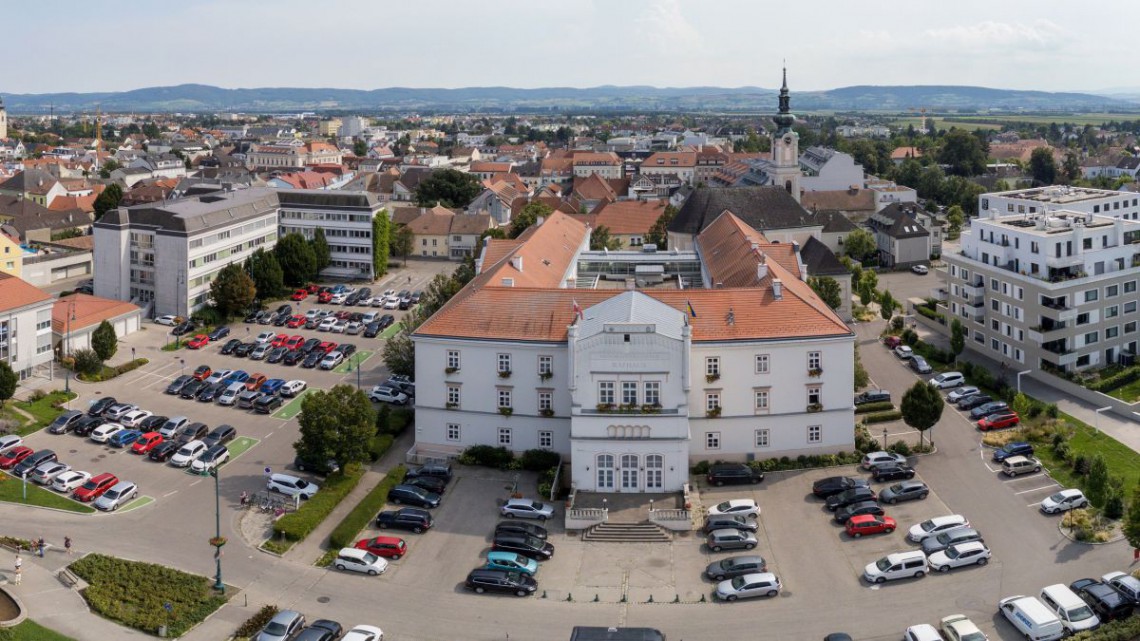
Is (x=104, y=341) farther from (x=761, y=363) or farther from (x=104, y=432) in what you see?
(x=761, y=363)

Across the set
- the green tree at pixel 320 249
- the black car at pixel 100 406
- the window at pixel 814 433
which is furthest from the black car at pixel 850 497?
the green tree at pixel 320 249

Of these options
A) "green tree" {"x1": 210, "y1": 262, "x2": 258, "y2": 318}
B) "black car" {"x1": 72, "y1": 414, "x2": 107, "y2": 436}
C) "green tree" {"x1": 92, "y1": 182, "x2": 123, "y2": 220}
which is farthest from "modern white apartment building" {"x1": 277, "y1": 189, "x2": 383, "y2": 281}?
"black car" {"x1": 72, "y1": 414, "x2": 107, "y2": 436}

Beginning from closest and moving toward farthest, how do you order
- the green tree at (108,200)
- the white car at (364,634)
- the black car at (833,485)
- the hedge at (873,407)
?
the white car at (364,634)
the black car at (833,485)
the hedge at (873,407)
the green tree at (108,200)

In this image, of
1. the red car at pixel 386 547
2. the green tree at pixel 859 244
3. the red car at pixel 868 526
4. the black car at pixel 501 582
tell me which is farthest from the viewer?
A: the green tree at pixel 859 244

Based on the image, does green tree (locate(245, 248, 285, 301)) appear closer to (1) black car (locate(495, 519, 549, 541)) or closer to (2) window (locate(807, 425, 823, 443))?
(1) black car (locate(495, 519, 549, 541))

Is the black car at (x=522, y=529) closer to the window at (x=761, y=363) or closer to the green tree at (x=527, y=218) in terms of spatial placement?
the window at (x=761, y=363)
